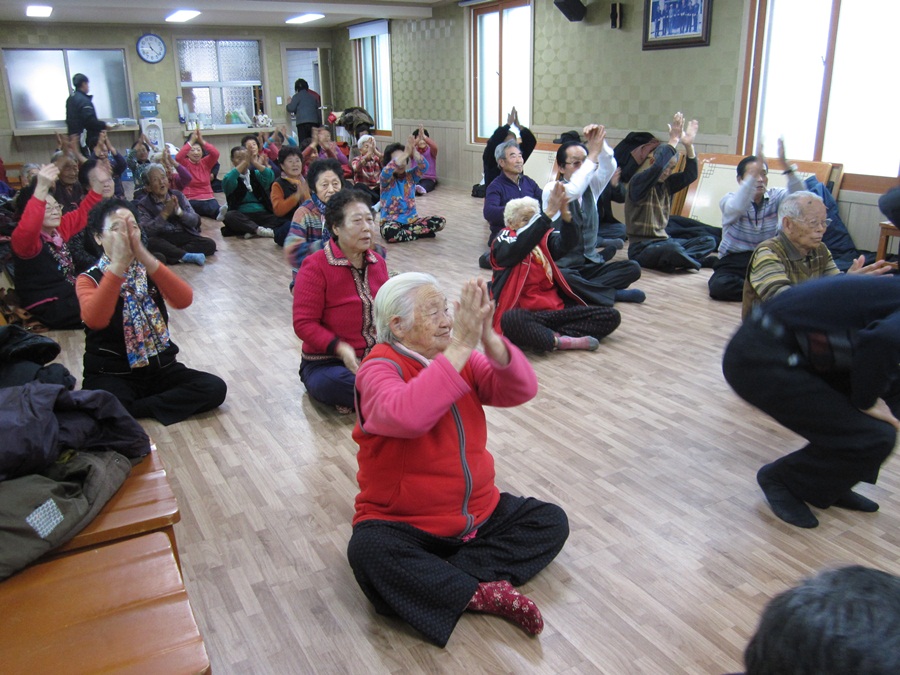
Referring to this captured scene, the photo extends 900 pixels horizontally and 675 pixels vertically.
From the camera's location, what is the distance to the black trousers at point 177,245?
652cm

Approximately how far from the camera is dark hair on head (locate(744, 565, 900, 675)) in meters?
0.64

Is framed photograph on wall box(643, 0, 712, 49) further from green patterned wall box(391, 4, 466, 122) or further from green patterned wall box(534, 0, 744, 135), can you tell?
green patterned wall box(391, 4, 466, 122)

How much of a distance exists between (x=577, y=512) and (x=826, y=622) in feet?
6.21

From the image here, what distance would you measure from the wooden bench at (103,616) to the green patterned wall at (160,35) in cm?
1228

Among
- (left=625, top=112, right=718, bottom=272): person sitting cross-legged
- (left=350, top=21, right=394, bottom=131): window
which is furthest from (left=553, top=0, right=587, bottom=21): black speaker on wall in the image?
(left=350, top=21, right=394, bottom=131): window

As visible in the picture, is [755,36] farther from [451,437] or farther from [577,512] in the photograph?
[451,437]

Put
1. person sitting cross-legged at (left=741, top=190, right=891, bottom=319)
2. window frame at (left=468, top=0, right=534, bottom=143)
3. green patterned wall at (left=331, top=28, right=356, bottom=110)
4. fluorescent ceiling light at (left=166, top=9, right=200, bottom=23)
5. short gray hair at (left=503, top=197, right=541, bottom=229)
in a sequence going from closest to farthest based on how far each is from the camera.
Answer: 1. person sitting cross-legged at (left=741, top=190, right=891, bottom=319)
2. short gray hair at (left=503, top=197, right=541, bottom=229)
3. window frame at (left=468, top=0, right=534, bottom=143)
4. fluorescent ceiling light at (left=166, top=9, right=200, bottom=23)
5. green patterned wall at (left=331, top=28, right=356, bottom=110)

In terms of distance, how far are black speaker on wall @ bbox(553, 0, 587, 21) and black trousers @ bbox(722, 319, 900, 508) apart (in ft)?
22.7

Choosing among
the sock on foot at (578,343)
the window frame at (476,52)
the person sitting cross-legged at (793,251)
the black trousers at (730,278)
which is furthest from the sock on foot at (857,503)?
the window frame at (476,52)

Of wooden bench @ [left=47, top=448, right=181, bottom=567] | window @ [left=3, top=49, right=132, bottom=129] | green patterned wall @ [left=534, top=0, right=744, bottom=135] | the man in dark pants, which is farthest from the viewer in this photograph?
window @ [left=3, top=49, right=132, bottom=129]

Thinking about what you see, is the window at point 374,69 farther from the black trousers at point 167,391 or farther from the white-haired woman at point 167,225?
the black trousers at point 167,391

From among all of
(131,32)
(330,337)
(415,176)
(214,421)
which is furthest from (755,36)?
(131,32)

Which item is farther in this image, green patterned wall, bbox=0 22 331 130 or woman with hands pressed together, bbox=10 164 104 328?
green patterned wall, bbox=0 22 331 130

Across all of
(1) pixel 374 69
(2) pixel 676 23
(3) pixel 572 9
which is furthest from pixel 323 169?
(1) pixel 374 69
